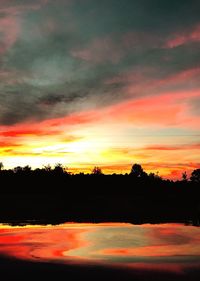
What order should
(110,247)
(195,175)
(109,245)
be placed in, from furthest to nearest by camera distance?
(195,175), (109,245), (110,247)

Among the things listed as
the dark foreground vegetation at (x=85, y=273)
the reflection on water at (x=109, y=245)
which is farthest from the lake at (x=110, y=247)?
the dark foreground vegetation at (x=85, y=273)

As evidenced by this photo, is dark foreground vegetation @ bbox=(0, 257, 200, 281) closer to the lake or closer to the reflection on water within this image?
the lake

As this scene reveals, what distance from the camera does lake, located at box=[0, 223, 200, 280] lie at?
11.5m

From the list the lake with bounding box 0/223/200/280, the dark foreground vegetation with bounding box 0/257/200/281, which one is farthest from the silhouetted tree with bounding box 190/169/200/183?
the dark foreground vegetation with bounding box 0/257/200/281

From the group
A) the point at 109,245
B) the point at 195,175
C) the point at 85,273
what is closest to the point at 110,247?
the point at 109,245

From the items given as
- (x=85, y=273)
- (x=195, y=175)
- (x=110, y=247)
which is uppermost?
(x=195, y=175)

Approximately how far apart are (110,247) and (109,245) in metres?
0.52

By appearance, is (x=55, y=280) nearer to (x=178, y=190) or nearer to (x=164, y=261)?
(x=164, y=261)

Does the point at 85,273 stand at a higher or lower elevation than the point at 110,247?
lower

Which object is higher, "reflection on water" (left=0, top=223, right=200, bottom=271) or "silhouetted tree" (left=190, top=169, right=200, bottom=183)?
"silhouetted tree" (left=190, top=169, right=200, bottom=183)

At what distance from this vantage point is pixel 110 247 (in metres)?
14.6

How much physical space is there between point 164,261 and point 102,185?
51.9 m

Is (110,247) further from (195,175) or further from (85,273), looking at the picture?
(195,175)

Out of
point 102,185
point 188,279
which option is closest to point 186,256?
point 188,279
